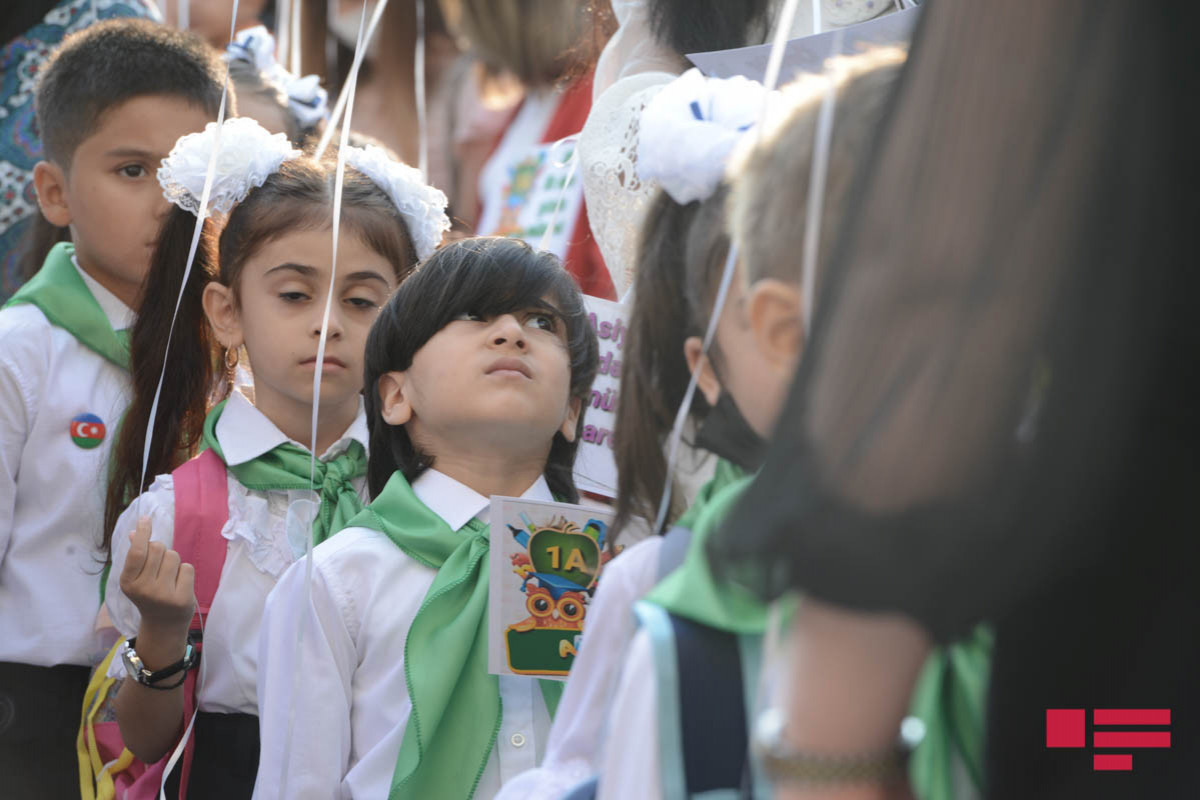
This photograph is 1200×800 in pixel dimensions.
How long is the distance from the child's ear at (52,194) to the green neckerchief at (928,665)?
6.54ft

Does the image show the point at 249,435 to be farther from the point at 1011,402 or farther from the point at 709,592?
the point at 1011,402

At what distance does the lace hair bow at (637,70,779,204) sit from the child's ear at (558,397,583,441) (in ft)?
2.66

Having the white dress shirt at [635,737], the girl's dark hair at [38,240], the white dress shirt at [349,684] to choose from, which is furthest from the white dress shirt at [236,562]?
the white dress shirt at [635,737]

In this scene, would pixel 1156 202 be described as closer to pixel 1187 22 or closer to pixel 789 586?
pixel 1187 22

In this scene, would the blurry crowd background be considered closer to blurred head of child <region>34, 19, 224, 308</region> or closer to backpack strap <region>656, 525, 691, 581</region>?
backpack strap <region>656, 525, 691, 581</region>

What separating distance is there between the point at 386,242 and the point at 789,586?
5.22 ft

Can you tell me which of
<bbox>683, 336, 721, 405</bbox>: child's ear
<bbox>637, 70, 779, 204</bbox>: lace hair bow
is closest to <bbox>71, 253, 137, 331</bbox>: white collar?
<bbox>637, 70, 779, 204</bbox>: lace hair bow

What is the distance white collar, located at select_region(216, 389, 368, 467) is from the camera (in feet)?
7.38

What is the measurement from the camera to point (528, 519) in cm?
165

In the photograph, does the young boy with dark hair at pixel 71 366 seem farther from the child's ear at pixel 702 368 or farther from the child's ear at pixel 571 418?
the child's ear at pixel 702 368

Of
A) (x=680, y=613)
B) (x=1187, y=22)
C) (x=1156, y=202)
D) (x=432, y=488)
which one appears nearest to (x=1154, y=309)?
(x=1156, y=202)

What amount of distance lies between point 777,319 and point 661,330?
19 centimetres

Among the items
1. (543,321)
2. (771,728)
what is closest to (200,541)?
(543,321)

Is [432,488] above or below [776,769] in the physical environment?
above
